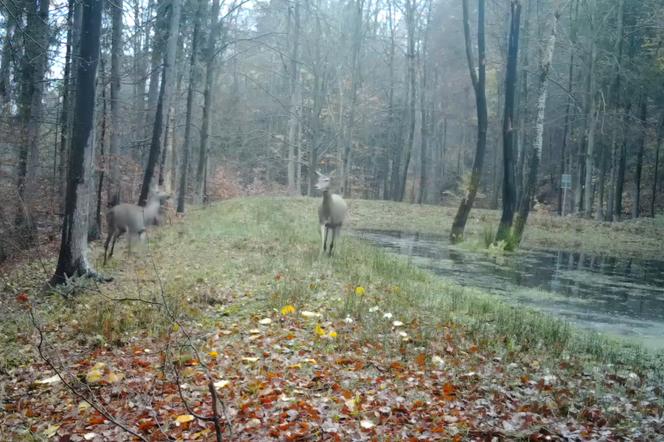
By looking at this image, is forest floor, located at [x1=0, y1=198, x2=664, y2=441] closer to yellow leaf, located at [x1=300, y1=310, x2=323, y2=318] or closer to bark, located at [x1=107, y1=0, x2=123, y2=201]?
yellow leaf, located at [x1=300, y1=310, x2=323, y2=318]

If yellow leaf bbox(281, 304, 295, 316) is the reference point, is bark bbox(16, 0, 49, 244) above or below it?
above

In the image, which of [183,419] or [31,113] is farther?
[31,113]

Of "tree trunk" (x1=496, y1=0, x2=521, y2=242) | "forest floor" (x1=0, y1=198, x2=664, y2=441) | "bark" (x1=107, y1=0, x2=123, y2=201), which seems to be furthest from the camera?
"tree trunk" (x1=496, y1=0, x2=521, y2=242)

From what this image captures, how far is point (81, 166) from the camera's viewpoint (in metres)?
10.3

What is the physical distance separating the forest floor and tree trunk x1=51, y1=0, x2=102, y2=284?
64 centimetres

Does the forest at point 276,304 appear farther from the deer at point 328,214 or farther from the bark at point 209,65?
the bark at point 209,65

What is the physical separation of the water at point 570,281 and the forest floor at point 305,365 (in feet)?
4.09

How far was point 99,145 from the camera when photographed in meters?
Result: 17.5

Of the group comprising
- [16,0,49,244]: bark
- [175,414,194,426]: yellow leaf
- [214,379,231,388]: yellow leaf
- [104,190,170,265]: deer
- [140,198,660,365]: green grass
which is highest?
[16,0,49,244]: bark

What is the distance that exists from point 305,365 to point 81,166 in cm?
630

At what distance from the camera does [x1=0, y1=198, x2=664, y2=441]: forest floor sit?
509 cm

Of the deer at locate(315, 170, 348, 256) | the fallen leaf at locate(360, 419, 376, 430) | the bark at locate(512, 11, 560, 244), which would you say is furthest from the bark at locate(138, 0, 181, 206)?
the fallen leaf at locate(360, 419, 376, 430)

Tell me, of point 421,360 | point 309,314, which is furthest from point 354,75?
point 421,360

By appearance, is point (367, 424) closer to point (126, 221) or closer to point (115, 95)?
point (126, 221)
